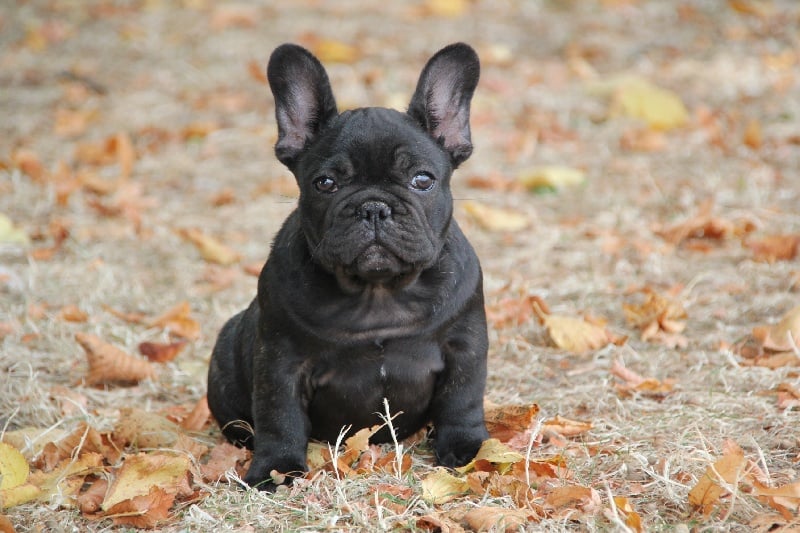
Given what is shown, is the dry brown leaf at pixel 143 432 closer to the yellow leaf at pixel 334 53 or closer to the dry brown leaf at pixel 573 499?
the dry brown leaf at pixel 573 499

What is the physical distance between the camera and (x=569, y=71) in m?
10.9

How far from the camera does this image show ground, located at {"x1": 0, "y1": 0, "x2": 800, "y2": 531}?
13.2 ft

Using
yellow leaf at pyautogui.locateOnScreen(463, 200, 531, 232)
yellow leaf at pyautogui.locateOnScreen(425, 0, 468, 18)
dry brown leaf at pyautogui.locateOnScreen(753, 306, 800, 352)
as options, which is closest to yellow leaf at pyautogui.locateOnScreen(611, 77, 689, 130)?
yellow leaf at pyautogui.locateOnScreen(463, 200, 531, 232)

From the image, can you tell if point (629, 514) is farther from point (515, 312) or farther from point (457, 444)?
point (515, 312)

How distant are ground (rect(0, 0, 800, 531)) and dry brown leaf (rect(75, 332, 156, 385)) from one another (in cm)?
7

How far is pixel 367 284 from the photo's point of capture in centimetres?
392

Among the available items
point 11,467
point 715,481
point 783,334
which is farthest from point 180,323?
point 715,481

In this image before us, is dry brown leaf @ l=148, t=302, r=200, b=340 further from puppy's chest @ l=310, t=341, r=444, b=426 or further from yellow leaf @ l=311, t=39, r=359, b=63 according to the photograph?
yellow leaf @ l=311, t=39, r=359, b=63

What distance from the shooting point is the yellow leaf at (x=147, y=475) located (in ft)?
12.3

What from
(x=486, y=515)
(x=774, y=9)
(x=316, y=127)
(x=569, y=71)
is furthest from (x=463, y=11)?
(x=486, y=515)

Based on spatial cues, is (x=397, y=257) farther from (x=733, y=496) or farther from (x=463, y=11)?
(x=463, y=11)

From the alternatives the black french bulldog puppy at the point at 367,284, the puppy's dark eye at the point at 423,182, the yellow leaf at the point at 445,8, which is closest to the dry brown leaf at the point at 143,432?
the black french bulldog puppy at the point at 367,284

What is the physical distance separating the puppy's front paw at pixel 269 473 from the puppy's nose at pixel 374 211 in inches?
36.7

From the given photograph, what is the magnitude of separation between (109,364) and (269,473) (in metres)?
1.64
